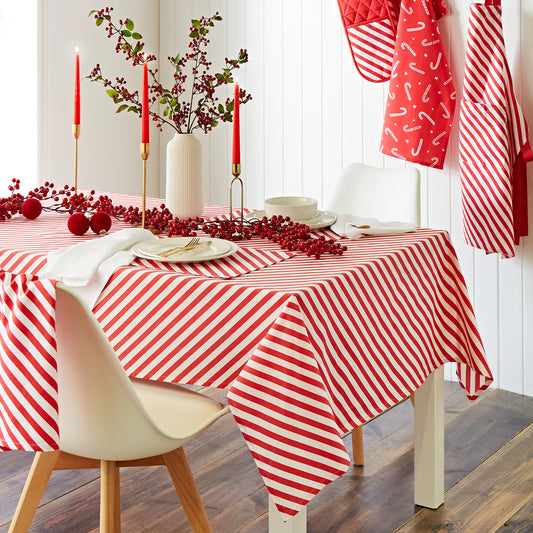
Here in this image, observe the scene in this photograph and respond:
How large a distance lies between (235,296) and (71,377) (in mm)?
337

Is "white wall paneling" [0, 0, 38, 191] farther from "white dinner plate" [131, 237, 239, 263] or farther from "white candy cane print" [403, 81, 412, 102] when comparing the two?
"white dinner plate" [131, 237, 239, 263]

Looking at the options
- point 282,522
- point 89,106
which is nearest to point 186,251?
point 282,522

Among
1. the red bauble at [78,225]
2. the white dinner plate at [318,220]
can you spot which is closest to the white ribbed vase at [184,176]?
the white dinner plate at [318,220]

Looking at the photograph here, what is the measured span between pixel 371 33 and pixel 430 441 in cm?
179

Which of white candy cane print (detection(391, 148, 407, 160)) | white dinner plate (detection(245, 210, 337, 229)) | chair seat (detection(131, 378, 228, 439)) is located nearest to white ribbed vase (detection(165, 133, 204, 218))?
white dinner plate (detection(245, 210, 337, 229))

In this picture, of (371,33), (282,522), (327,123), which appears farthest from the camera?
(327,123)

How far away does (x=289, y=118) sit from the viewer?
359 cm

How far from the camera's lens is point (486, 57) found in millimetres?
2738

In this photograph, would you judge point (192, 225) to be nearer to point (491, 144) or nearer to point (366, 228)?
point (366, 228)

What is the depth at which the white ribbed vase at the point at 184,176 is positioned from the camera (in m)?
2.02

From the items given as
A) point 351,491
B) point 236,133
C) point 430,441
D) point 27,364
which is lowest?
point 351,491

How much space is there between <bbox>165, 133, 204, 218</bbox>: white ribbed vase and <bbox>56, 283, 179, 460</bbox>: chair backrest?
79 cm

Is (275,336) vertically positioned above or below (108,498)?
above

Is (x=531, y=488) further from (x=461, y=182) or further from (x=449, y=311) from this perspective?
(x=461, y=182)
